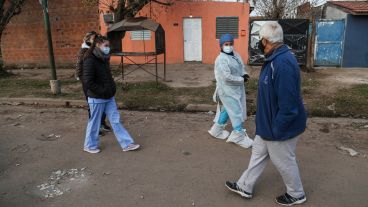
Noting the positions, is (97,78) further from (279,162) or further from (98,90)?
(279,162)

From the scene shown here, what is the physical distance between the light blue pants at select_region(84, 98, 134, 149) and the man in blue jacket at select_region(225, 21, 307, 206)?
2.29m

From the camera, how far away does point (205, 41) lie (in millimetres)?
15156

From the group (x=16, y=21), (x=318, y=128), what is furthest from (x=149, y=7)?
(x=318, y=128)

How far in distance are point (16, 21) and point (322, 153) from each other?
1470 centimetres

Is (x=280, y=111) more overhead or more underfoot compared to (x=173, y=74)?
more overhead

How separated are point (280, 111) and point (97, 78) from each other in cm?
284

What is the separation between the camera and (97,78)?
5129 mm

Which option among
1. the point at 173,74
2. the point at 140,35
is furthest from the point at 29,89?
the point at 140,35

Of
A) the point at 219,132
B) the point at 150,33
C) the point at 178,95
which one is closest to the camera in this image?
→ the point at 219,132

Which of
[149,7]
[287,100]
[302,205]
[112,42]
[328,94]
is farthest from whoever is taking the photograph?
[149,7]

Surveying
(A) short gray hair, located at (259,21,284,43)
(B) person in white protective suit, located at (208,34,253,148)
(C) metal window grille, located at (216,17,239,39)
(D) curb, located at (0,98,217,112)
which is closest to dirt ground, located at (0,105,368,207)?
(B) person in white protective suit, located at (208,34,253,148)

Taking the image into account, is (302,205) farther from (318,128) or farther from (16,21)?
(16,21)

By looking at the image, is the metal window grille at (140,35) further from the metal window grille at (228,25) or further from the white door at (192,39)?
the metal window grille at (228,25)

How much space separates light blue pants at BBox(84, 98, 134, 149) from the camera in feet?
17.2
